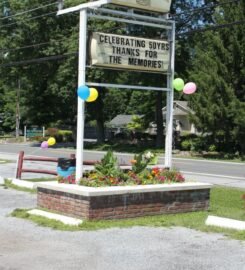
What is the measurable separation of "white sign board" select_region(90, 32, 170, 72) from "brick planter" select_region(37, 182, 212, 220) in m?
2.42

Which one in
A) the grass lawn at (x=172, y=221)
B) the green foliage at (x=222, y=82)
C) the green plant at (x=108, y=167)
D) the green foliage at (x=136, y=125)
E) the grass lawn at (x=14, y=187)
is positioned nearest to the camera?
the grass lawn at (x=172, y=221)

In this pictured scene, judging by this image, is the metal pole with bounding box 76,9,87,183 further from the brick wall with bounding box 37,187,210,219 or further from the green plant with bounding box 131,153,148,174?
the green plant with bounding box 131,153,148,174

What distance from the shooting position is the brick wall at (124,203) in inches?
364

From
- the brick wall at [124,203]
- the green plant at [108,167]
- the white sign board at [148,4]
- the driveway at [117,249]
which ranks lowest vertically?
the driveway at [117,249]

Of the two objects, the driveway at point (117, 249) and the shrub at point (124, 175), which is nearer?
the driveway at point (117, 249)

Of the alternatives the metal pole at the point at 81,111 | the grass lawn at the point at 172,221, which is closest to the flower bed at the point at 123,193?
the grass lawn at the point at 172,221

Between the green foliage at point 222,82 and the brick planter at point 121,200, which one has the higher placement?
the green foliage at point 222,82

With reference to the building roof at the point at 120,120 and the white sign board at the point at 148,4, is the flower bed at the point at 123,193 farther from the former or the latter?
the building roof at the point at 120,120

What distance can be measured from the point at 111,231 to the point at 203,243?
61.2 inches

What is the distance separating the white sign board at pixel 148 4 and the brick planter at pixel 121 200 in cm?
358

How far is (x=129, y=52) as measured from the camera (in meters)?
10.7

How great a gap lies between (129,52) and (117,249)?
448 centimetres

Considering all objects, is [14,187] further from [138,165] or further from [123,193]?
[123,193]

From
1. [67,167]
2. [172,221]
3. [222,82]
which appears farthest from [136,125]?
[172,221]
